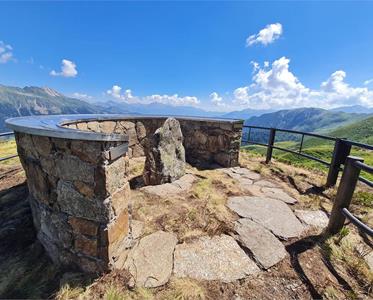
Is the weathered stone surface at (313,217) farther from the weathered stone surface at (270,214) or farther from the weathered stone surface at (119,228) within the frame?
the weathered stone surface at (119,228)

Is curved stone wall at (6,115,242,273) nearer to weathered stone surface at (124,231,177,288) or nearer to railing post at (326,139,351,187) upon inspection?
weathered stone surface at (124,231,177,288)

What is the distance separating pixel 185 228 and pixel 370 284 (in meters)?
2.00

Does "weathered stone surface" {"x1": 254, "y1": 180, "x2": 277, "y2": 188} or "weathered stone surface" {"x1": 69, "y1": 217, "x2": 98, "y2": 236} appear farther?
"weathered stone surface" {"x1": 254, "y1": 180, "x2": 277, "y2": 188}

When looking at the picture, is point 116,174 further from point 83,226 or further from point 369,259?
point 369,259

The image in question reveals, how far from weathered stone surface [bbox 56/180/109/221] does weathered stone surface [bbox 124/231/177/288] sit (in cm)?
64

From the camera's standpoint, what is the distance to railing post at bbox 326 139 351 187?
418 cm

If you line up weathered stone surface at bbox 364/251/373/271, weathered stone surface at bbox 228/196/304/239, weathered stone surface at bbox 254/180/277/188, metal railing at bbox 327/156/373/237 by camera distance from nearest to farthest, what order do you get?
weathered stone surface at bbox 364/251/373/271
metal railing at bbox 327/156/373/237
weathered stone surface at bbox 228/196/304/239
weathered stone surface at bbox 254/180/277/188

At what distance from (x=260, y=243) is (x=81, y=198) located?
7.07 ft

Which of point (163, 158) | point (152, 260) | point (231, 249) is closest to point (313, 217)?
point (231, 249)

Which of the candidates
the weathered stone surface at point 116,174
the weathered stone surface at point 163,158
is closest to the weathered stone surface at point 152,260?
the weathered stone surface at point 116,174

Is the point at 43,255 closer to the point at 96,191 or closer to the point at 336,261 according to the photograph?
the point at 96,191

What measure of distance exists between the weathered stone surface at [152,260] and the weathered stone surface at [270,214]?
1.32 metres

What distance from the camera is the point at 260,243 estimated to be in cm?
264

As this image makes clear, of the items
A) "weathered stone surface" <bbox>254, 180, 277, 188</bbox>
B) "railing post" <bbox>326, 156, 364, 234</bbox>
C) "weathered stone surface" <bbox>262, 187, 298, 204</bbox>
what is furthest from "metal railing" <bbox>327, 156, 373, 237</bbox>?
"weathered stone surface" <bbox>254, 180, 277, 188</bbox>
